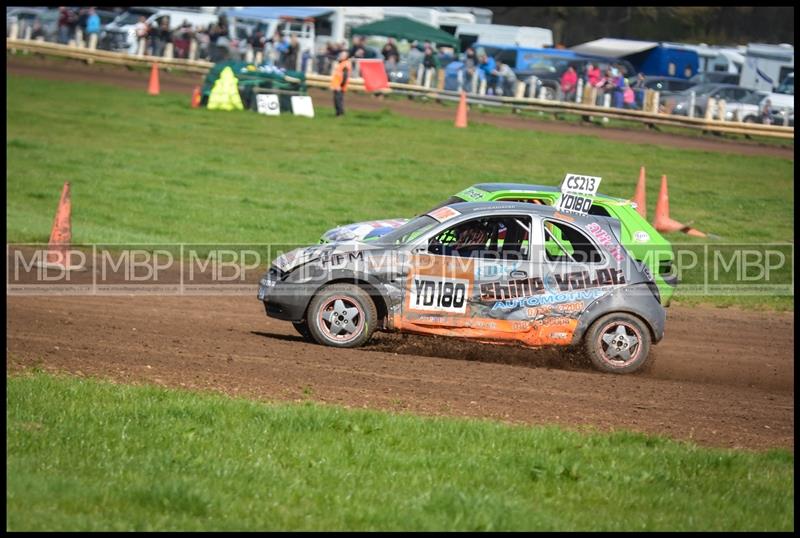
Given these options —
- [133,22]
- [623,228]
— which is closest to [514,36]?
[133,22]

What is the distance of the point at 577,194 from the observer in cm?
1211

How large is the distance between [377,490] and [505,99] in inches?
1328

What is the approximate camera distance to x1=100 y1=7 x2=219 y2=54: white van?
46188 mm

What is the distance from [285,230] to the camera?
1886 cm

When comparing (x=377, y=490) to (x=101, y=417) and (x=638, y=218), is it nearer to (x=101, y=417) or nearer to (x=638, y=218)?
(x=101, y=417)

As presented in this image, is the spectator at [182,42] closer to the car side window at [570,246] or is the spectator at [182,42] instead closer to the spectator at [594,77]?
the spectator at [594,77]

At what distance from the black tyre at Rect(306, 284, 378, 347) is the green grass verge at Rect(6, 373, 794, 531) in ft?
7.70

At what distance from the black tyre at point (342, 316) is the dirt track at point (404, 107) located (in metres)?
23.2

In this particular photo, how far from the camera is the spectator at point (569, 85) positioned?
40.7m

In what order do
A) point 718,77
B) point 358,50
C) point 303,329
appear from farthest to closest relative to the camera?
point 718,77 → point 358,50 → point 303,329

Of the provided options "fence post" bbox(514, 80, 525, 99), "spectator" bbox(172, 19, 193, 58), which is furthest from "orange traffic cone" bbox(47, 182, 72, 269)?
"spectator" bbox(172, 19, 193, 58)

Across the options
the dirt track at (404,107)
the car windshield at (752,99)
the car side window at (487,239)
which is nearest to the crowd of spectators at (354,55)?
the dirt track at (404,107)

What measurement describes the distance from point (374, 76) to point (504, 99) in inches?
190

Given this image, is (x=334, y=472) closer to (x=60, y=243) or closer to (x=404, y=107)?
(x=60, y=243)
